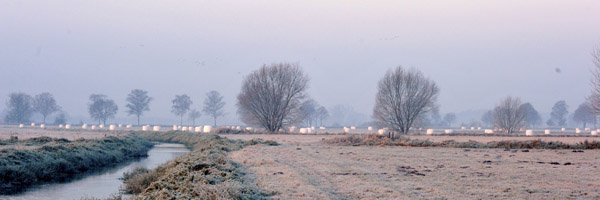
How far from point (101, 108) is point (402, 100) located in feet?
356

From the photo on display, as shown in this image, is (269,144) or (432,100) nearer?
(269,144)

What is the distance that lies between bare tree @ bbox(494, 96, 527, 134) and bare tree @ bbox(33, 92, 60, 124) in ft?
390

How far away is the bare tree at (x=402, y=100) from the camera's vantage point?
215 ft

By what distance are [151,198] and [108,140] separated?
2934 cm

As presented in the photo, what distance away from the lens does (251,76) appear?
7000 centimetres

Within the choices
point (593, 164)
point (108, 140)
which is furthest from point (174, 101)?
point (593, 164)

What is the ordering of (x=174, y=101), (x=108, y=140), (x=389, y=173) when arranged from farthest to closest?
(x=174, y=101), (x=108, y=140), (x=389, y=173)

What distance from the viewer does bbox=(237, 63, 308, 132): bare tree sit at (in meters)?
67.6

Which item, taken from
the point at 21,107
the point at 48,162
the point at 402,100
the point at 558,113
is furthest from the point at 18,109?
the point at 558,113

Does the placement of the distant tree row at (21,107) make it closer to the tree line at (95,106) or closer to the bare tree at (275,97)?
the tree line at (95,106)

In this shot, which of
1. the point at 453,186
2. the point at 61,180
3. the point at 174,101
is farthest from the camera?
the point at 174,101

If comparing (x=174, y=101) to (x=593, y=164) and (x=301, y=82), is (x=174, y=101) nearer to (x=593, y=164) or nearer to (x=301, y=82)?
(x=301, y=82)

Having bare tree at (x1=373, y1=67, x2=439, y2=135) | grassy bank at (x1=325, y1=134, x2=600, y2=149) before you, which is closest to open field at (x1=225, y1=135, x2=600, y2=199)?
grassy bank at (x1=325, y1=134, x2=600, y2=149)

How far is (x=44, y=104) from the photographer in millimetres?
150375
